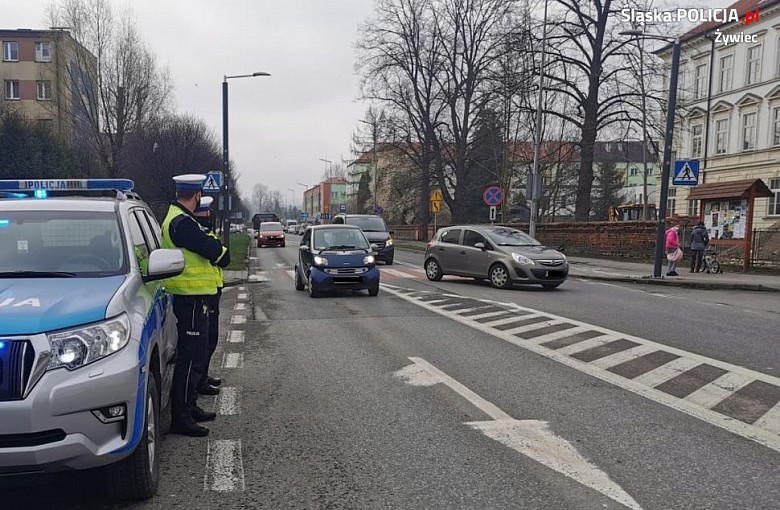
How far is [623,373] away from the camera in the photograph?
6812 millimetres

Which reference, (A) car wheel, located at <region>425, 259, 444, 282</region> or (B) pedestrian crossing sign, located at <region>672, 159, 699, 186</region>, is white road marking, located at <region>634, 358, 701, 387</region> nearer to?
(A) car wheel, located at <region>425, 259, 444, 282</region>

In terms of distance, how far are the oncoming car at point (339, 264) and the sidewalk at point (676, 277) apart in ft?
28.8

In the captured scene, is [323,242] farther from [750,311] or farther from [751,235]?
[751,235]

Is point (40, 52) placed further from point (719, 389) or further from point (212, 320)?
point (719, 389)

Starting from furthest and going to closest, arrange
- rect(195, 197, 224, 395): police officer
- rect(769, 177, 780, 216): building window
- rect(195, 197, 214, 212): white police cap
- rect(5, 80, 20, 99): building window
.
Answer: rect(5, 80, 20, 99): building window
rect(769, 177, 780, 216): building window
rect(195, 197, 214, 212): white police cap
rect(195, 197, 224, 395): police officer

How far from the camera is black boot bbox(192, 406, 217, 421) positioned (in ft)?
16.5

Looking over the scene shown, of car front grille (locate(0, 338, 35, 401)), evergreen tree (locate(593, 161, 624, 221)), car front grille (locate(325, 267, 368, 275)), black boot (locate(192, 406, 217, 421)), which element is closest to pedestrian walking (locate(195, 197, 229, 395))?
black boot (locate(192, 406, 217, 421))

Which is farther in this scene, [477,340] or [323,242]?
[323,242]

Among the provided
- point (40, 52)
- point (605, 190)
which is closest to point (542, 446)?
point (40, 52)

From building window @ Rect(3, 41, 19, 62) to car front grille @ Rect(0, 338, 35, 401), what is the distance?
5846cm

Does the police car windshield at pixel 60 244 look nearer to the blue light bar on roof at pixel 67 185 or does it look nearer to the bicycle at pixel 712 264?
the blue light bar on roof at pixel 67 185

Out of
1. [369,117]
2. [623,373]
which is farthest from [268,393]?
[369,117]

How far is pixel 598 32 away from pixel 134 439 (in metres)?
32.4

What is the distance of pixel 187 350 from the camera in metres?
4.74
